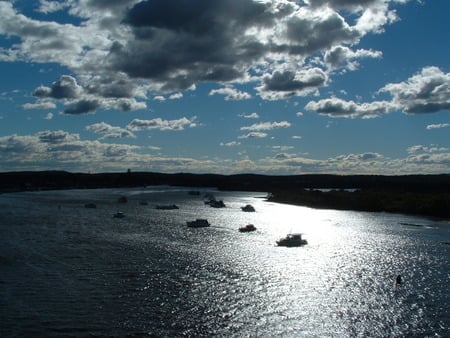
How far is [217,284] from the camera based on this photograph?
166 feet

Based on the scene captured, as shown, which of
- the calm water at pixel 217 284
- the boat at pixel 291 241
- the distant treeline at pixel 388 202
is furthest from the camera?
the distant treeline at pixel 388 202

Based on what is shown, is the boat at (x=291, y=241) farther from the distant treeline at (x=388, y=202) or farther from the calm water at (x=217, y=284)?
the distant treeline at (x=388, y=202)

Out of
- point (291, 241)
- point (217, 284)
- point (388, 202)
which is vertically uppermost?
point (388, 202)

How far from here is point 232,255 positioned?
69.0 metres

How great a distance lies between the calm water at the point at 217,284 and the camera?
124ft

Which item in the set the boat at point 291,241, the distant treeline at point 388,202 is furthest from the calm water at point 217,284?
the distant treeline at point 388,202

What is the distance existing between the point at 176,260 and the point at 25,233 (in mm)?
36173

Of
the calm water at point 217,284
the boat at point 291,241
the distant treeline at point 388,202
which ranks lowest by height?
the calm water at point 217,284

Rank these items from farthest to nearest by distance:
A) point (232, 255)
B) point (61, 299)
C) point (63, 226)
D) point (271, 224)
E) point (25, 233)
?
1. point (271, 224)
2. point (63, 226)
3. point (25, 233)
4. point (232, 255)
5. point (61, 299)

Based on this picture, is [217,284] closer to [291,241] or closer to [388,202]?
[291,241]

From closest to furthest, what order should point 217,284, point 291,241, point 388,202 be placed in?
point 217,284 → point 291,241 → point 388,202

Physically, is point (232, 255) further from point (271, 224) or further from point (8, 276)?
point (271, 224)

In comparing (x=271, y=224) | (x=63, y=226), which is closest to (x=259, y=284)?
(x=63, y=226)

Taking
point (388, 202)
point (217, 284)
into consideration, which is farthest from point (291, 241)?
point (388, 202)
